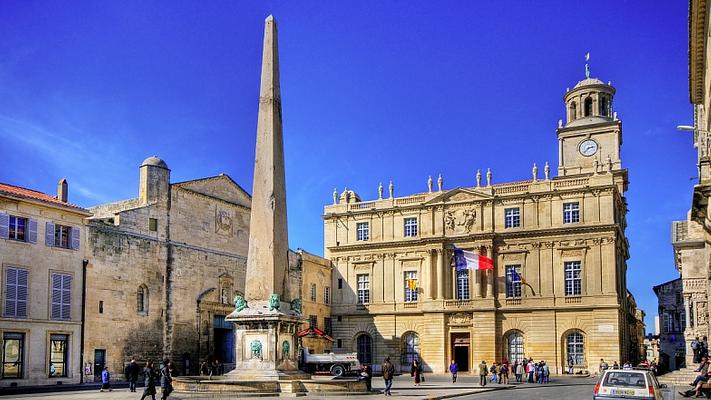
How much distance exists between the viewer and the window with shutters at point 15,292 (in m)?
26.5

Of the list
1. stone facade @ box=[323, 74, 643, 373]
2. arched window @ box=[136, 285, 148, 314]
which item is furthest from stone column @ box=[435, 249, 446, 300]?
arched window @ box=[136, 285, 148, 314]

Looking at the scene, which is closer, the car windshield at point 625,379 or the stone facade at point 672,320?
the car windshield at point 625,379

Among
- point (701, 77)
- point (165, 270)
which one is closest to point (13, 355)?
point (165, 270)

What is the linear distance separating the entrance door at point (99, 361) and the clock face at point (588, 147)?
108 feet

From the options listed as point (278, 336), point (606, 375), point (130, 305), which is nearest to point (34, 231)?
point (130, 305)

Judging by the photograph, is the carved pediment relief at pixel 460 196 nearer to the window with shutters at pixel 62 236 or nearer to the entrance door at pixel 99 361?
the entrance door at pixel 99 361

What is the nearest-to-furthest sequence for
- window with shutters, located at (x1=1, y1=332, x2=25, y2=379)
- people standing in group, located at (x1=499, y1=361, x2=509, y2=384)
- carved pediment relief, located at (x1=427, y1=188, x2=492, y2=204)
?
1. window with shutters, located at (x1=1, y1=332, x2=25, y2=379)
2. people standing in group, located at (x1=499, y1=361, x2=509, y2=384)
3. carved pediment relief, located at (x1=427, y1=188, x2=492, y2=204)

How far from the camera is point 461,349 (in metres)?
45.6

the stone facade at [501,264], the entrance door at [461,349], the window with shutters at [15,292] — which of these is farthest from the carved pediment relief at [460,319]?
the window with shutters at [15,292]

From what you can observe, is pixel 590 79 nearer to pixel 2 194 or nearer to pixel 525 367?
pixel 525 367

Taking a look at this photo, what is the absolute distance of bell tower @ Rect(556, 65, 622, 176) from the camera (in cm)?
4922

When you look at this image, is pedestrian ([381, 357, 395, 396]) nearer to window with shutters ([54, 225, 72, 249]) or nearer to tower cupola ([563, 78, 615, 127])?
window with shutters ([54, 225, 72, 249])

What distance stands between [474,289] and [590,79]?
17566 mm

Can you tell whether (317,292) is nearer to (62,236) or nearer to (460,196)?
(460,196)
